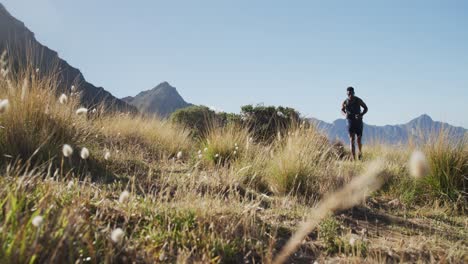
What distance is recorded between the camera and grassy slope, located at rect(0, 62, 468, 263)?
220 centimetres

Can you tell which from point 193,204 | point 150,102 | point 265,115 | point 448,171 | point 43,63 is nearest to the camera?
point 193,204

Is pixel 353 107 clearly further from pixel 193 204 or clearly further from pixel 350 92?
pixel 193 204

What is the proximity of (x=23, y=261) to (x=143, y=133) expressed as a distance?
26.5 ft

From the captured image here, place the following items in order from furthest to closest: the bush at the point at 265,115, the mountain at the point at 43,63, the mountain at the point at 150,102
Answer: the bush at the point at 265,115 → the mountain at the point at 150,102 → the mountain at the point at 43,63

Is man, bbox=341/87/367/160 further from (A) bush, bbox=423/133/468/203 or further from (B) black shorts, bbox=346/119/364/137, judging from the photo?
(A) bush, bbox=423/133/468/203

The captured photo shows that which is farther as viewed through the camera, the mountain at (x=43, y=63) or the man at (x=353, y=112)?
the man at (x=353, y=112)

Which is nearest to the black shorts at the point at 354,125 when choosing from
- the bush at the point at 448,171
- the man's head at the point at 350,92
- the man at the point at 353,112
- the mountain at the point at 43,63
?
the man at the point at 353,112

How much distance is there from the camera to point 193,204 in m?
3.21

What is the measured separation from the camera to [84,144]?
5.26 m

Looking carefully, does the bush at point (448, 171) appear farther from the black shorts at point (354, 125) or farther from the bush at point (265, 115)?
the bush at point (265, 115)

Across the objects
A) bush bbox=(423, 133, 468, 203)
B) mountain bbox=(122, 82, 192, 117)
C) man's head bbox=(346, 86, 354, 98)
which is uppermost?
man's head bbox=(346, 86, 354, 98)

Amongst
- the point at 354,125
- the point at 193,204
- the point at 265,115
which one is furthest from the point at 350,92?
the point at 193,204

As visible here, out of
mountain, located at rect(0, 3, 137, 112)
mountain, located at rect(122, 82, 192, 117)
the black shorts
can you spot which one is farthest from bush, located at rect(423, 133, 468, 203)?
mountain, located at rect(122, 82, 192, 117)

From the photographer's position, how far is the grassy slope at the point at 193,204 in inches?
86.7
